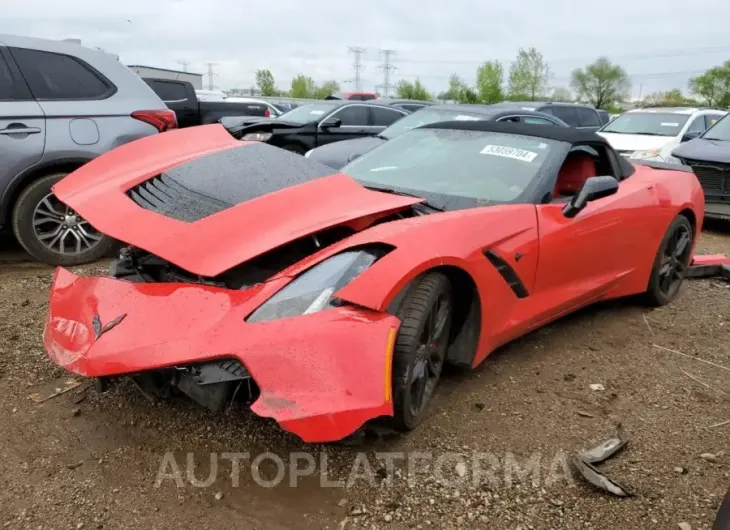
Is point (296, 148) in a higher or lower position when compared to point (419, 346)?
lower

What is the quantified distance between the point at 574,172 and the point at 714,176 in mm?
4907

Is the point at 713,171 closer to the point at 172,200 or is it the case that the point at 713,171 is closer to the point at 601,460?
the point at 601,460

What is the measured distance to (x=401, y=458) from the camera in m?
2.52

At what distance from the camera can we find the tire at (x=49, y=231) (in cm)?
482

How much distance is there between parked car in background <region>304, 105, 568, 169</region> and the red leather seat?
3.04 meters

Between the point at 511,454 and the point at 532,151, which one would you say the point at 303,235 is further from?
the point at 532,151

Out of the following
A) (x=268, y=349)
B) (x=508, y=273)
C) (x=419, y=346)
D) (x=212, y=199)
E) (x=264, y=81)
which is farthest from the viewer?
(x=264, y=81)

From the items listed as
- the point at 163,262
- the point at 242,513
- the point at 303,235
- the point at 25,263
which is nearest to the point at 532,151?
the point at 303,235

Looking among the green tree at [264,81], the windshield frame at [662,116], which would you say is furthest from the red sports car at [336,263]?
the green tree at [264,81]

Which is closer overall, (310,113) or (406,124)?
(406,124)

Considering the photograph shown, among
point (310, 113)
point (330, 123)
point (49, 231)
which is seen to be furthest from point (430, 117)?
point (49, 231)

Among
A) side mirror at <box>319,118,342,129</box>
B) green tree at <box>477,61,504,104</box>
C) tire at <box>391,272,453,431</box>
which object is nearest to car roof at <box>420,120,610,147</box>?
tire at <box>391,272,453,431</box>

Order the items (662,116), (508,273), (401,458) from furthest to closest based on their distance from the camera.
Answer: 1. (662,116)
2. (508,273)
3. (401,458)

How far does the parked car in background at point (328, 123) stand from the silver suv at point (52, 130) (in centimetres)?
302
